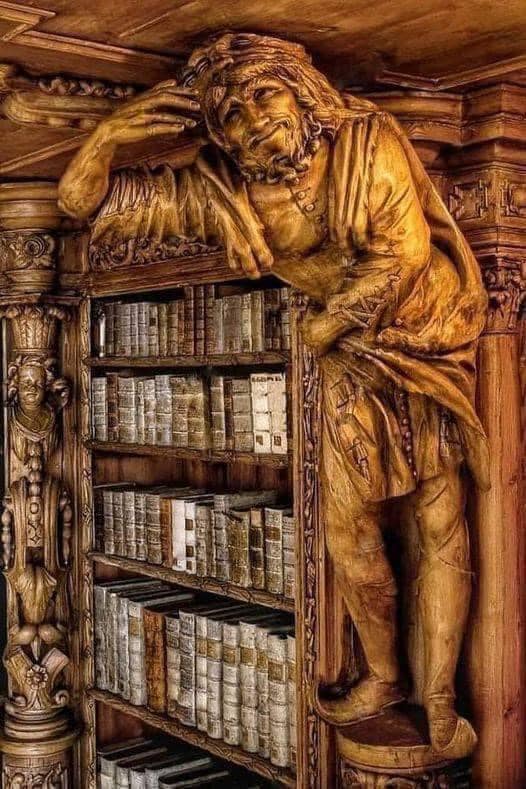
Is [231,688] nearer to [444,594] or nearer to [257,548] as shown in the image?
[257,548]

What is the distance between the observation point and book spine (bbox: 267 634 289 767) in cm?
312

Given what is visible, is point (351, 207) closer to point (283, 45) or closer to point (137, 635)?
point (283, 45)

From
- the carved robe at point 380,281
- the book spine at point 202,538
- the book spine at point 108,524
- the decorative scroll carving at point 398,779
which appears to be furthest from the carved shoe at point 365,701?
the book spine at point 108,524

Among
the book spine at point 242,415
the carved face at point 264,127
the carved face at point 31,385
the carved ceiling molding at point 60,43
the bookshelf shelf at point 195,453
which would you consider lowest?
the bookshelf shelf at point 195,453

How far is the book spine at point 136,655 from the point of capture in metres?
3.68

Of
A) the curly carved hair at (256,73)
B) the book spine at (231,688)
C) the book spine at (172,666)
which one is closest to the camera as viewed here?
the curly carved hair at (256,73)

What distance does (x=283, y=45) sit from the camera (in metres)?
2.22

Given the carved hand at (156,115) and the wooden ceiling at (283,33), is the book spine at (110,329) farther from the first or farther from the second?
the carved hand at (156,115)

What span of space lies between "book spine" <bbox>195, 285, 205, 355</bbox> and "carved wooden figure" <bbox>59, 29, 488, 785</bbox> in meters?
0.66

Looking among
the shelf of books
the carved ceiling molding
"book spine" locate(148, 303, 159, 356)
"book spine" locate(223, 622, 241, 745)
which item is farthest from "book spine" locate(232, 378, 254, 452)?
the carved ceiling molding

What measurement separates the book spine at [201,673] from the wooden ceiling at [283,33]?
66.0 inches

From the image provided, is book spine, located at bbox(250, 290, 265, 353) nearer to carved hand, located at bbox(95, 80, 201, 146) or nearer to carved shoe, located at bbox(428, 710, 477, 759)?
carved hand, located at bbox(95, 80, 201, 146)

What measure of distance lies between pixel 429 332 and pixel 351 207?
0.33 m

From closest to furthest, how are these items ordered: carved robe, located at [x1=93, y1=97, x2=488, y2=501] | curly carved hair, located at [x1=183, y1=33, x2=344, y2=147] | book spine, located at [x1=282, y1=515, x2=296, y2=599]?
1. curly carved hair, located at [x1=183, y1=33, x2=344, y2=147]
2. carved robe, located at [x1=93, y1=97, x2=488, y2=501]
3. book spine, located at [x1=282, y1=515, x2=296, y2=599]
